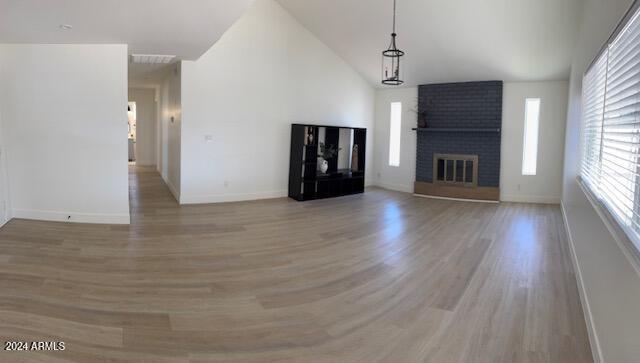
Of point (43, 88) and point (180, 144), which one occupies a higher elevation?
point (43, 88)

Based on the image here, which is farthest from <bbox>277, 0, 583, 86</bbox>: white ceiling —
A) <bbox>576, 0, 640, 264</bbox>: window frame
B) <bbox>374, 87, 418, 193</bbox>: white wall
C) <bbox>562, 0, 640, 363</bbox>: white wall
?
<bbox>576, 0, 640, 264</bbox>: window frame

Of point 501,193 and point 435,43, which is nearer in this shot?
point 435,43

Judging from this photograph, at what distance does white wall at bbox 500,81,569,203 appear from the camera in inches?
314

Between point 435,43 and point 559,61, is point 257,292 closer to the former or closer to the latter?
point 435,43

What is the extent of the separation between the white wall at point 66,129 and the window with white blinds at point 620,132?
5.15 meters

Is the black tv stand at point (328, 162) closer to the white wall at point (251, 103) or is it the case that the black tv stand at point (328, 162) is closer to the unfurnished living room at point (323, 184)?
the unfurnished living room at point (323, 184)

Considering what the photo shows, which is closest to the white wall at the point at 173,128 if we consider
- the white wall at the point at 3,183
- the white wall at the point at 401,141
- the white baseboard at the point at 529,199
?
the white wall at the point at 3,183

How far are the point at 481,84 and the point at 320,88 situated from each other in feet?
11.0

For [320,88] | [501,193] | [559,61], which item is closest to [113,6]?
[320,88]

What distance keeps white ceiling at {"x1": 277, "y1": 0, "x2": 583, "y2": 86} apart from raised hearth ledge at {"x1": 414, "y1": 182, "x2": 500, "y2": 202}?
2.27 metres

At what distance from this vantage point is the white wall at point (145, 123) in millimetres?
12789

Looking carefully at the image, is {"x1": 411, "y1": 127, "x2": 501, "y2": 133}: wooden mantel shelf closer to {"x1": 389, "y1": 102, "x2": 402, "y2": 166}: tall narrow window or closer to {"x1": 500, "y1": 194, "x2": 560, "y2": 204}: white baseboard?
{"x1": 389, "y1": 102, "x2": 402, "y2": 166}: tall narrow window

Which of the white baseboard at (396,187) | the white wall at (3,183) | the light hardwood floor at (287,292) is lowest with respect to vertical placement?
the light hardwood floor at (287,292)

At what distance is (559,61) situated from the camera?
7031 mm
